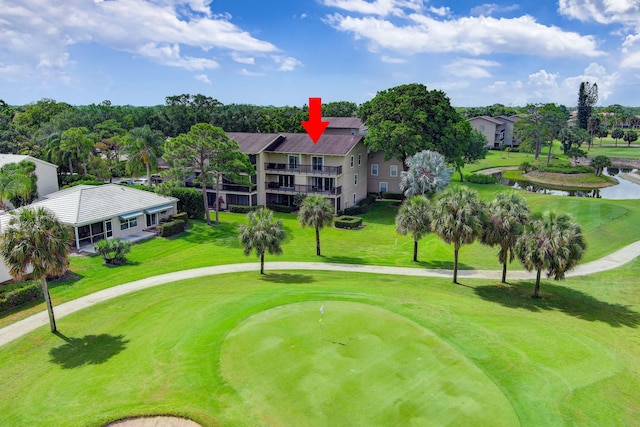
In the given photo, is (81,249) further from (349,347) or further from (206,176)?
(349,347)

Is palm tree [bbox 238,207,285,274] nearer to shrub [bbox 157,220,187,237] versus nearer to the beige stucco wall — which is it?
shrub [bbox 157,220,187,237]

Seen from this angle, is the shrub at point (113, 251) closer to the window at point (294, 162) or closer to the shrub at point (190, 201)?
the shrub at point (190, 201)

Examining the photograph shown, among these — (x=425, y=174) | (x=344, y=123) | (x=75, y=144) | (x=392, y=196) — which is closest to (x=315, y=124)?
(x=344, y=123)

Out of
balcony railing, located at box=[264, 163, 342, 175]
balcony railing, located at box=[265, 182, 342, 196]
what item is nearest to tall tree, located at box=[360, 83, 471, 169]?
balcony railing, located at box=[264, 163, 342, 175]

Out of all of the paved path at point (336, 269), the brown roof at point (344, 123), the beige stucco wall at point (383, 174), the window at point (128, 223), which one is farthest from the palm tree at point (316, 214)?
the brown roof at point (344, 123)

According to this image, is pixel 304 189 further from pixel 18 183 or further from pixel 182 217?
pixel 18 183

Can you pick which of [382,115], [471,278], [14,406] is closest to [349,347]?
[14,406]
